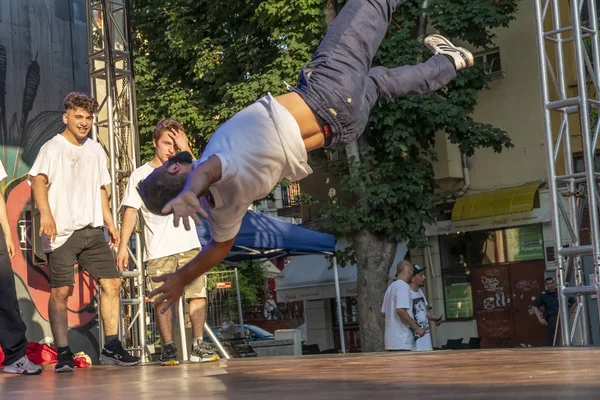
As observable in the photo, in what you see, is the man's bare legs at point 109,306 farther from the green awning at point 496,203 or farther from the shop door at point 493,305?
the shop door at point 493,305

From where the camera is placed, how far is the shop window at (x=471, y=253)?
20141mm

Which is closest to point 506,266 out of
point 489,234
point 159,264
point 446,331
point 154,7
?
point 489,234

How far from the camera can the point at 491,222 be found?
2052cm

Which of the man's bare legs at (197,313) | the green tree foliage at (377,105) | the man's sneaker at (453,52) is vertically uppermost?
the green tree foliage at (377,105)

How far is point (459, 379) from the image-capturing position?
9.68ft

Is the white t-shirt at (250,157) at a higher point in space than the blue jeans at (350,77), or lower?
lower

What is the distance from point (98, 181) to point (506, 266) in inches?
601

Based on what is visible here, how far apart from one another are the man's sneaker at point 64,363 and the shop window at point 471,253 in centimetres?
1547

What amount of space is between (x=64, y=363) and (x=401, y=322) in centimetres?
418

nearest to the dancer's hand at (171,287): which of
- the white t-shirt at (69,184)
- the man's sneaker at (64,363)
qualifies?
the man's sneaker at (64,363)

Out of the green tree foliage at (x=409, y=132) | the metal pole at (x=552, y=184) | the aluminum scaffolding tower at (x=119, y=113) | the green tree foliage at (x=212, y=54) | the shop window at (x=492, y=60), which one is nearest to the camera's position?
the metal pole at (x=552, y=184)

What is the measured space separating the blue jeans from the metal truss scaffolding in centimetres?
422

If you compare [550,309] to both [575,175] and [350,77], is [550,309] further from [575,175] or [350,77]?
[350,77]

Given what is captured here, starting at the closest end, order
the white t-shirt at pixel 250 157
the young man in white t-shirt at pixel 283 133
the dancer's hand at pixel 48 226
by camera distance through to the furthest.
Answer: the young man in white t-shirt at pixel 283 133
the white t-shirt at pixel 250 157
the dancer's hand at pixel 48 226
